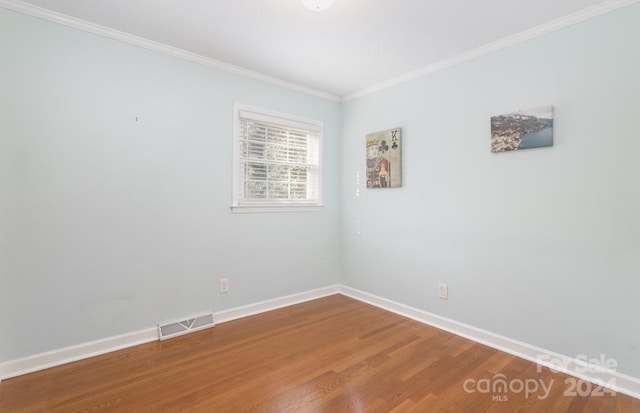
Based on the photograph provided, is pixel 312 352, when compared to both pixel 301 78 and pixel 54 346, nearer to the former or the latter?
pixel 54 346

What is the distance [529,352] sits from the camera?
2268 millimetres

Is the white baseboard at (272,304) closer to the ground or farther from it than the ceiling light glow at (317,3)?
closer to the ground

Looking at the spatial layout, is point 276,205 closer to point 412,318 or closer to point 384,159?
point 384,159

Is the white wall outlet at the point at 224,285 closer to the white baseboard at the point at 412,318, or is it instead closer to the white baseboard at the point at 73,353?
the white baseboard at the point at 412,318

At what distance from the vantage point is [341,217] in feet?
12.8

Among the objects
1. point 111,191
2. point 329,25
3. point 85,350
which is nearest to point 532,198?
point 329,25

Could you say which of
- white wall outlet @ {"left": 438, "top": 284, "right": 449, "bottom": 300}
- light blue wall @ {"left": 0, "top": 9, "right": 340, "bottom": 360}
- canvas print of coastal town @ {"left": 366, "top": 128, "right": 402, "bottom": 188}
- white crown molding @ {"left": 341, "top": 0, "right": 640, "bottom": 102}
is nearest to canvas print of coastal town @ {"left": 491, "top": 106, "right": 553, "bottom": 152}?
white crown molding @ {"left": 341, "top": 0, "right": 640, "bottom": 102}

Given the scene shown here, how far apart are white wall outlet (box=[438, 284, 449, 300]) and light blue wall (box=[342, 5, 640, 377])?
0.05 meters

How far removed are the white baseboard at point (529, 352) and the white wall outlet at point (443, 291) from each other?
194 millimetres

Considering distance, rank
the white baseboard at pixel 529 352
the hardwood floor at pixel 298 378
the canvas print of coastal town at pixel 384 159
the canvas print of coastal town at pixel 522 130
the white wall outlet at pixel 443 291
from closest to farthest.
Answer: the hardwood floor at pixel 298 378 → the white baseboard at pixel 529 352 → the canvas print of coastal town at pixel 522 130 → the white wall outlet at pixel 443 291 → the canvas print of coastal town at pixel 384 159

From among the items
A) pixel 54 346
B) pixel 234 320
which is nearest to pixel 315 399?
pixel 234 320

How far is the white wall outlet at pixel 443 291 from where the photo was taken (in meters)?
2.80

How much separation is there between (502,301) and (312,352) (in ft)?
5.13

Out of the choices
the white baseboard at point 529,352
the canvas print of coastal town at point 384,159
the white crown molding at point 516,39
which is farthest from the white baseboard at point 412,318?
the white crown molding at point 516,39
